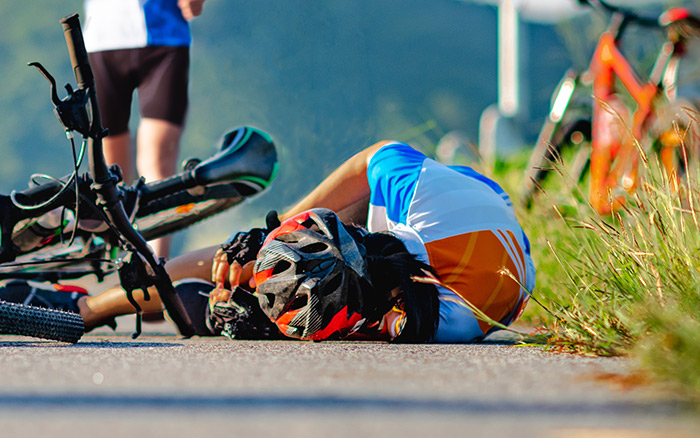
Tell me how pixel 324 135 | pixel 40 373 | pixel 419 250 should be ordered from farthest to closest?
pixel 324 135 < pixel 419 250 < pixel 40 373

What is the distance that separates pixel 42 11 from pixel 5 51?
1.89 feet

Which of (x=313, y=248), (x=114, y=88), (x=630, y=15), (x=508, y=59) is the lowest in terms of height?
(x=313, y=248)

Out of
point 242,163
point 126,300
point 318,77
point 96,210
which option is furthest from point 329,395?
point 318,77

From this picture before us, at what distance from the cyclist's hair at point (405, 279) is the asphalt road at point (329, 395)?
0.55 feet

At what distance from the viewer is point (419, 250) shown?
2643 mm

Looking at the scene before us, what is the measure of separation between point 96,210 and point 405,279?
1.20m

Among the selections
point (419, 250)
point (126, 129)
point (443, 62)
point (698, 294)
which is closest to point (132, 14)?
point (126, 129)

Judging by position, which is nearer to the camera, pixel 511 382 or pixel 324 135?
pixel 511 382

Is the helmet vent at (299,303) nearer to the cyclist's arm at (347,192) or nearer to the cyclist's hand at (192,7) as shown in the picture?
the cyclist's arm at (347,192)

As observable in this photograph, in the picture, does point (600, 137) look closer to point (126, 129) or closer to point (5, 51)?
point (126, 129)

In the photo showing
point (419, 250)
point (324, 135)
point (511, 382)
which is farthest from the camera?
point (324, 135)

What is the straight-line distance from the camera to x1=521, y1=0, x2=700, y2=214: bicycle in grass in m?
4.29

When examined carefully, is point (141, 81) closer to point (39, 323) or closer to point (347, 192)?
point (347, 192)

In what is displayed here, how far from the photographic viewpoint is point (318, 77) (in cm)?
778
